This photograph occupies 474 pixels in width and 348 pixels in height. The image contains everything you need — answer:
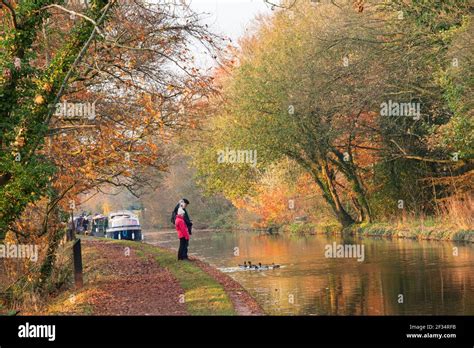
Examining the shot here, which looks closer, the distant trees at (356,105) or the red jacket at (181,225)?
the red jacket at (181,225)

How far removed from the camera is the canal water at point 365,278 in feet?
59.6

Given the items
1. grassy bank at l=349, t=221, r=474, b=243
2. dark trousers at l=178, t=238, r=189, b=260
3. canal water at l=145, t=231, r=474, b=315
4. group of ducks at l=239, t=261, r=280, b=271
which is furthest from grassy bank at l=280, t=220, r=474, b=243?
dark trousers at l=178, t=238, r=189, b=260

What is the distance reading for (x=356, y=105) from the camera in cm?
3559

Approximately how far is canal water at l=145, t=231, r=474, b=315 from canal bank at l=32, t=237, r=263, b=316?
91 centimetres

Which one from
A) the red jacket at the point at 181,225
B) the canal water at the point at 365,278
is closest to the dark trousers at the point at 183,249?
the red jacket at the point at 181,225

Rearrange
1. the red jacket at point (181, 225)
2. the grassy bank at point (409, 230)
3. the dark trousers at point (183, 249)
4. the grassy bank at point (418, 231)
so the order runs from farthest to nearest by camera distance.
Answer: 1. the grassy bank at point (409, 230)
2. the grassy bank at point (418, 231)
3. the dark trousers at point (183, 249)
4. the red jacket at point (181, 225)

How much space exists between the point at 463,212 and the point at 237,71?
1601cm

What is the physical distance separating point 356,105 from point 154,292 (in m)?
18.2

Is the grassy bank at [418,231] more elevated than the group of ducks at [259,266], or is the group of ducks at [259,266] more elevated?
the grassy bank at [418,231]

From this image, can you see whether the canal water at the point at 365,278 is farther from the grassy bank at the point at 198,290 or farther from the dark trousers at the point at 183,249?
the dark trousers at the point at 183,249

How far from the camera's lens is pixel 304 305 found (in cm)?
1892

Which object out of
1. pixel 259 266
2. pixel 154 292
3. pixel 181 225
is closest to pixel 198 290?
pixel 154 292

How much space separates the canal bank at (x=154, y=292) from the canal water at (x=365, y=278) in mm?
910
